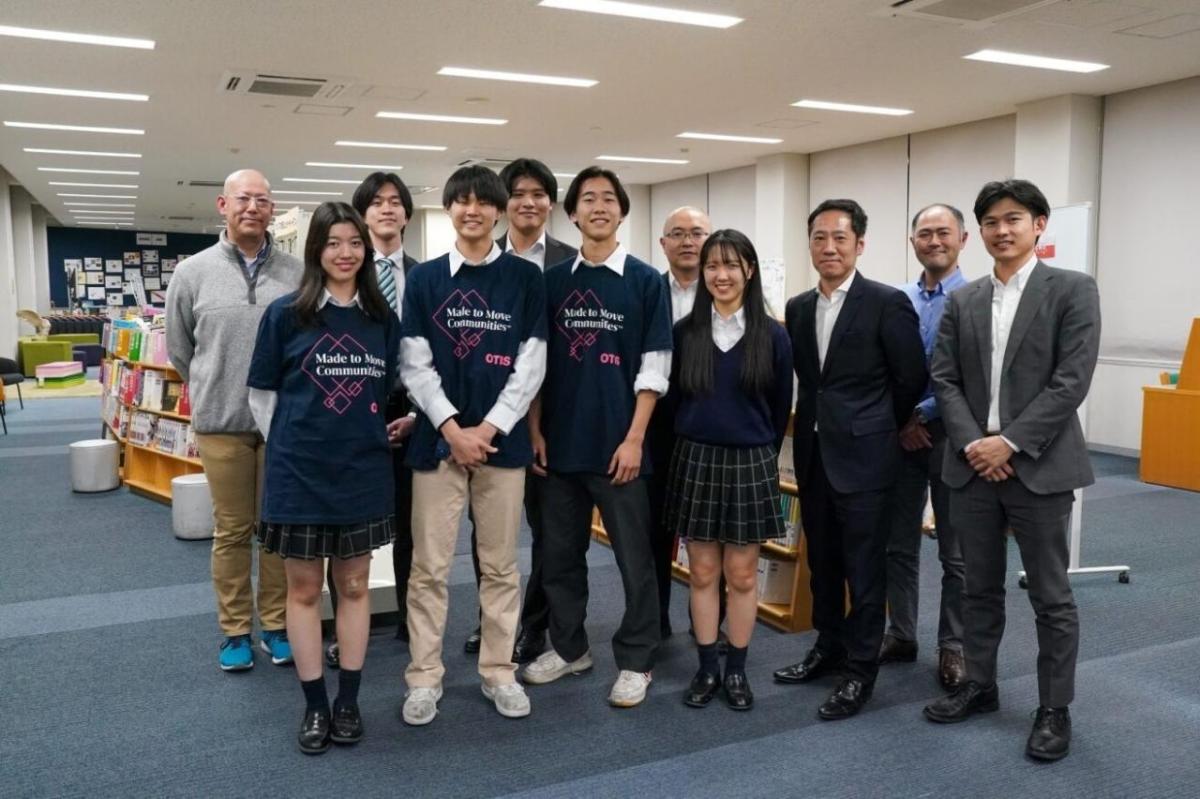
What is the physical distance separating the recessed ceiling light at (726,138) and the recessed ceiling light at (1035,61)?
373 centimetres

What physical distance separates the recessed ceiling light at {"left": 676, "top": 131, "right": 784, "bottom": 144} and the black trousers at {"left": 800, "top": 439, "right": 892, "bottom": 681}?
7614 millimetres

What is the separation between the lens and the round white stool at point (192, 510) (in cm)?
518

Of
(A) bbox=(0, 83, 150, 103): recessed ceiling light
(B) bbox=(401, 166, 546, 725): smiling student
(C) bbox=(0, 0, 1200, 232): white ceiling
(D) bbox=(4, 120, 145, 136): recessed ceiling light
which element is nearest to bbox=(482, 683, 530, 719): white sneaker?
(B) bbox=(401, 166, 546, 725): smiling student

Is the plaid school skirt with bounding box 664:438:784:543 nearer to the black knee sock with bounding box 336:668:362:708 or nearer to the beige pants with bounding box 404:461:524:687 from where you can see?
the beige pants with bounding box 404:461:524:687

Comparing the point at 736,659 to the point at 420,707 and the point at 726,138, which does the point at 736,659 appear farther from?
the point at 726,138

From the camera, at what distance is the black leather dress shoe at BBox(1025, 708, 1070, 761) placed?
259 cm

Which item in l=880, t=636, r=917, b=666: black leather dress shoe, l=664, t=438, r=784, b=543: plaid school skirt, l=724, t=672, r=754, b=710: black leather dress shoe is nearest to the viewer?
l=664, t=438, r=784, b=543: plaid school skirt

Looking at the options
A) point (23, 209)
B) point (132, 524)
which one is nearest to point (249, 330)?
point (132, 524)

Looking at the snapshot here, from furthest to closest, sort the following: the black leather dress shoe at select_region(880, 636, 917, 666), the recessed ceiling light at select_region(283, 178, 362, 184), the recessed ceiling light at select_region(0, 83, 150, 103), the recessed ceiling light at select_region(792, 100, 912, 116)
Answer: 1. the recessed ceiling light at select_region(283, 178, 362, 184)
2. the recessed ceiling light at select_region(792, 100, 912, 116)
3. the recessed ceiling light at select_region(0, 83, 150, 103)
4. the black leather dress shoe at select_region(880, 636, 917, 666)

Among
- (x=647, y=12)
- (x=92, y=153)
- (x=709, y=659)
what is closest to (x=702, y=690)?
(x=709, y=659)

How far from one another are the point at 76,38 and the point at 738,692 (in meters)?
5.94

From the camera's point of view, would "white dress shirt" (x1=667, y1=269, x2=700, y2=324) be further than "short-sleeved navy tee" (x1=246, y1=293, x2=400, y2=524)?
Yes

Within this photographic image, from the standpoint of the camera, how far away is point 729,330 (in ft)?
9.48

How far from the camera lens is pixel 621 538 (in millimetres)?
2934
